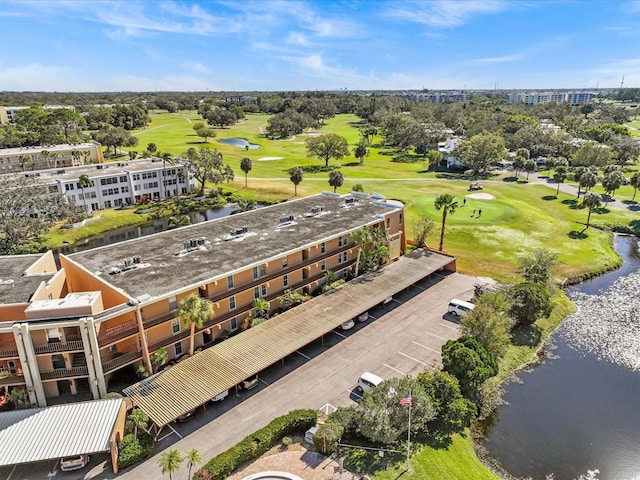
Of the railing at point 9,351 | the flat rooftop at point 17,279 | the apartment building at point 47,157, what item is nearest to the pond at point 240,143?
the apartment building at point 47,157

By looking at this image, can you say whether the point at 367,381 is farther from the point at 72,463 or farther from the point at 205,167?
the point at 205,167

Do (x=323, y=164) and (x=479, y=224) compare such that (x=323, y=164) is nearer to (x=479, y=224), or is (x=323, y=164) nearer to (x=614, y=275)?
(x=479, y=224)

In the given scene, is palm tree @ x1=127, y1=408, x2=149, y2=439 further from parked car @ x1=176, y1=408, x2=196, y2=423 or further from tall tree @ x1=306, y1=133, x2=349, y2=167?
tall tree @ x1=306, y1=133, x2=349, y2=167

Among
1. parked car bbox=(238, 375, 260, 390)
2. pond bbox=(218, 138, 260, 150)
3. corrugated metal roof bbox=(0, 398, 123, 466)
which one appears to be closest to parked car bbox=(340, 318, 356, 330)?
parked car bbox=(238, 375, 260, 390)

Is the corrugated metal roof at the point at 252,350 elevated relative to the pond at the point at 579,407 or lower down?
elevated

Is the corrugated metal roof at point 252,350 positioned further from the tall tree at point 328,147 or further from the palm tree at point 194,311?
the tall tree at point 328,147

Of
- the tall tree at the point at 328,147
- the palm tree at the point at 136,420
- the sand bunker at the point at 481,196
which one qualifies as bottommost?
the palm tree at the point at 136,420
